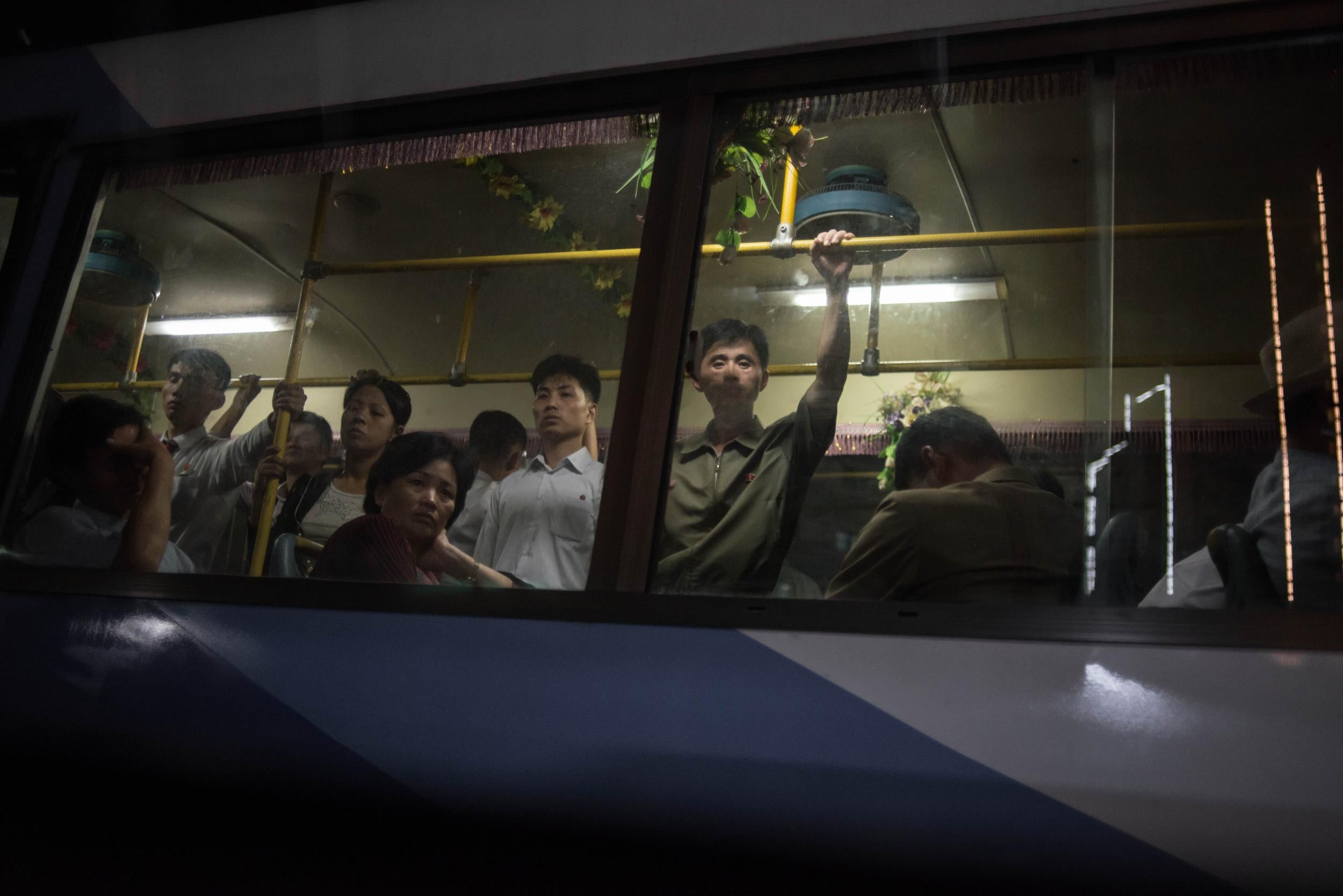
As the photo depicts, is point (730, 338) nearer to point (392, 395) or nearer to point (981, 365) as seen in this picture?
point (981, 365)

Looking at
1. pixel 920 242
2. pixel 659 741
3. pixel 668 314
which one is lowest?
pixel 659 741

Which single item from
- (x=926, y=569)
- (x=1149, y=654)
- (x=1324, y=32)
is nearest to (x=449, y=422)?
(x=926, y=569)

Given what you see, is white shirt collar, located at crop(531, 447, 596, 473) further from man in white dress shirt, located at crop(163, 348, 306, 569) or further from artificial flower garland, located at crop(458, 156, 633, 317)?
man in white dress shirt, located at crop(163, 348, 306, 569)

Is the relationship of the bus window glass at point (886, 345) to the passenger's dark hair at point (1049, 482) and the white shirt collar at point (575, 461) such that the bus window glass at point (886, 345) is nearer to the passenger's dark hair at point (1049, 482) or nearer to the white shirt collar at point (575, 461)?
the passenger's dark hair at point (1049, 482)

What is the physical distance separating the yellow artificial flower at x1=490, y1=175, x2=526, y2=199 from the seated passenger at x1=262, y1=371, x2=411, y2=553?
49 centimetres

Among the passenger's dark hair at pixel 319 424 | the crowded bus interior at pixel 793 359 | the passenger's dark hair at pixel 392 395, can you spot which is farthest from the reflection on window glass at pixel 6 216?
the passenger's dark hair at pixel 392 395

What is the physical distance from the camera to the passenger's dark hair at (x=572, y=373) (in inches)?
85.7

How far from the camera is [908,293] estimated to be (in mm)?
2023

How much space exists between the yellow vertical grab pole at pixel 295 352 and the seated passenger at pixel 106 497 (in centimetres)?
17

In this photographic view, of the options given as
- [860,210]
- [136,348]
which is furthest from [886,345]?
[136,348]

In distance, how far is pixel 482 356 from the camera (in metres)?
2.28

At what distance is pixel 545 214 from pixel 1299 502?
155 cm

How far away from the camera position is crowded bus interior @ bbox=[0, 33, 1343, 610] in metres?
1.83

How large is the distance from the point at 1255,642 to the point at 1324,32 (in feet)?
A: 3.60
